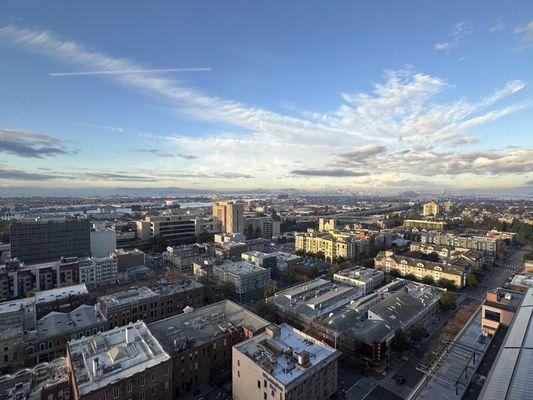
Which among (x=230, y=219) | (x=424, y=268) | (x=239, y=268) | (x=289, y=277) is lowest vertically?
(x=289, y=277)

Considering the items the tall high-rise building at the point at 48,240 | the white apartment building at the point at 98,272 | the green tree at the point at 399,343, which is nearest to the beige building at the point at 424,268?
the green tree at the point at 399,343

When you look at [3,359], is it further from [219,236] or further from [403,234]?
[403,234]

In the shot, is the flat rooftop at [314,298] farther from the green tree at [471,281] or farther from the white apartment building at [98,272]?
the white apartment building at [98,272]

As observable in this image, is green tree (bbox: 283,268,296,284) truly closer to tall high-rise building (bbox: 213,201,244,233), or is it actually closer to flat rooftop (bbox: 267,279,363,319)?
flat rooftop (bbox: 267,279,363,319)

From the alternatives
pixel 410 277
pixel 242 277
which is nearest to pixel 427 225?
pixel 410 277

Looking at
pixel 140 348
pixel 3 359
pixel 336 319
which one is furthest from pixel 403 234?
pixel 3 359

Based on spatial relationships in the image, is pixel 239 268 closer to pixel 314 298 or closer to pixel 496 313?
pixel 314 298

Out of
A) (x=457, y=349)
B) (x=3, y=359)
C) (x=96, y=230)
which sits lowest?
(x=3, y=359)
